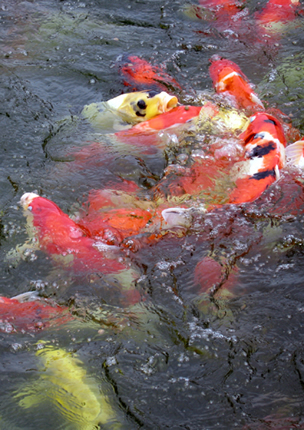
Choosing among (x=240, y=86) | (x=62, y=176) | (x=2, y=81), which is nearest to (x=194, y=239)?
(x=62, y=176)

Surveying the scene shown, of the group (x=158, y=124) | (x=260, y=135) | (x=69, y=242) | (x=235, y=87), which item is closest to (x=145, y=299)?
(x=69, y=242)

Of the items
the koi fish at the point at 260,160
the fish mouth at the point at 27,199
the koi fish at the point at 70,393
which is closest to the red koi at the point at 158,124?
the koi fish at the point at 260,160

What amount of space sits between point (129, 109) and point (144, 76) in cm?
86

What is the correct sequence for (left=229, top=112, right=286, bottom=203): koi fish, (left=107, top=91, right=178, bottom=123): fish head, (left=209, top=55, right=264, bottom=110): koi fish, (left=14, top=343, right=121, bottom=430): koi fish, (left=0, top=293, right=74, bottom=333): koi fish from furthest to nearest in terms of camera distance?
1. (left=209, top=55, right=264, bottom=110): koi fish
2. (left=107, top=91, right=178, bottom=123): fish head
3. (left=229, top=112, right=286, bottom=203): koi fish
4. (left=0, top=293, right=74, bottom=333): koi fish
5. (left=14, top=343, right=121, bottom=430): koi fish

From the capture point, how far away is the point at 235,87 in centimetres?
468

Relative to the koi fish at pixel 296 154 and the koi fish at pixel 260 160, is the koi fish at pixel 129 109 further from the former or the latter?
the koi fish at pixel 296 154

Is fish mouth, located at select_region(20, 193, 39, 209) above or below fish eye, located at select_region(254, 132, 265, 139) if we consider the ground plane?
below

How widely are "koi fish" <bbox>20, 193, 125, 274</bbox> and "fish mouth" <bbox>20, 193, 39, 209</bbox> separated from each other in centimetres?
15

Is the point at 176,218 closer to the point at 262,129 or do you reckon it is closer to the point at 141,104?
the point at 262,129

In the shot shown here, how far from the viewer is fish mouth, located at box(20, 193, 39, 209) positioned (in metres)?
3.53

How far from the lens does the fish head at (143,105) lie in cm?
441

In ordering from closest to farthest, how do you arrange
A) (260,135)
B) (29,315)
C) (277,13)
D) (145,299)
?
(29,315)
(145,299)
(260,135)
(277,13)

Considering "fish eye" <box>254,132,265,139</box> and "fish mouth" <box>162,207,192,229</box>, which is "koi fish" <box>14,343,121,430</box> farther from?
"fish eye" <box>254,132,265,139</box>

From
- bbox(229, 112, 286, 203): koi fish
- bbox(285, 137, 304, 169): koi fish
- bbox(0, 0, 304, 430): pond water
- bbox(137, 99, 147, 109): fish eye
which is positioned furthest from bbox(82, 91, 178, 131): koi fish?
bbox(285, 137, 304, 169): koi fish
